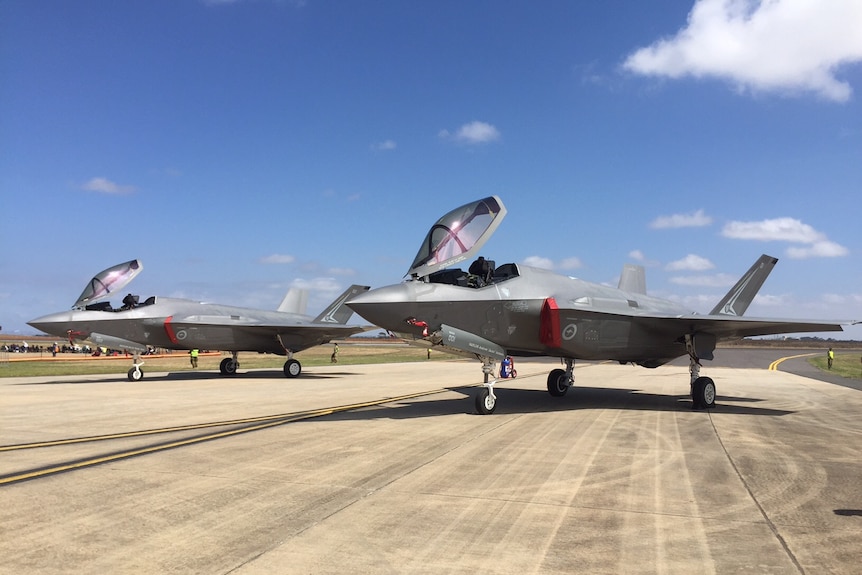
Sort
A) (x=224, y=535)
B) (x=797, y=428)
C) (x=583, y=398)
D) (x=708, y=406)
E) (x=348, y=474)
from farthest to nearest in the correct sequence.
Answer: (x=583, y=398)
(x=708, y=406)
(x=797, y=428)
(x=348, y=474)
(x=224, y=535)

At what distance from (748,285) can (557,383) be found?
22.4ft

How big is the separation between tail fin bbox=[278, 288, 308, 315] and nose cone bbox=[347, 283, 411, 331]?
2228cm

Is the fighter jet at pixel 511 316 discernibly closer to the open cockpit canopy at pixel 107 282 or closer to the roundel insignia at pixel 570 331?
the roundel insignia at pixel 570 331

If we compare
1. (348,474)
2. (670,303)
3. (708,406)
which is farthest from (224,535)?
(670,303)

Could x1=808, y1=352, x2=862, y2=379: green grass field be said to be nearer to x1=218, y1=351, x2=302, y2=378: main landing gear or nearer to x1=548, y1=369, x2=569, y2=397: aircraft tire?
x1=548, y1=369, x2=569, y2=397: aircraft tire

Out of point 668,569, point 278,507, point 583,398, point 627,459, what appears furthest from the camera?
point 583,398

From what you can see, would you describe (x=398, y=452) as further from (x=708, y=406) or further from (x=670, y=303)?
(x=670, y=303)

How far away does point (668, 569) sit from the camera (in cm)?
405

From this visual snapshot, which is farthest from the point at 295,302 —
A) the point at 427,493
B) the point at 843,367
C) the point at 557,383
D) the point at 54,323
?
the point at 843,367

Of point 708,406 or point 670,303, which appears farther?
point 670,303

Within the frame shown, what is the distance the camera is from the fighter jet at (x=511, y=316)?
1141cm

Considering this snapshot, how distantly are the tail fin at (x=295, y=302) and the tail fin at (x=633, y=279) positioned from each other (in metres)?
19.6

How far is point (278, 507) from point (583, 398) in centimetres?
1281

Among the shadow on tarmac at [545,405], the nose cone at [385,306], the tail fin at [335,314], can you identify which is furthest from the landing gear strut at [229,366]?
the nose cone at [385,306]
